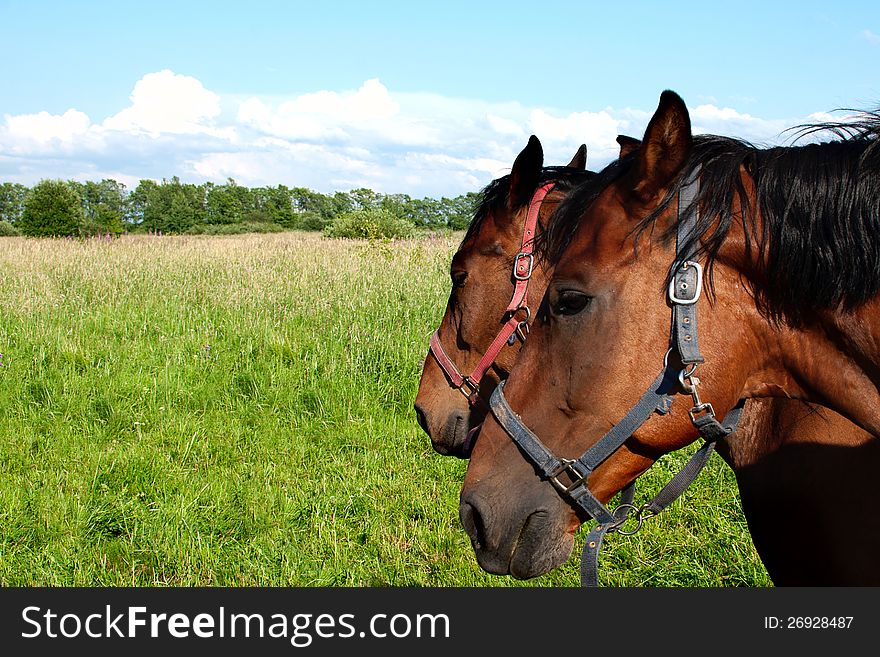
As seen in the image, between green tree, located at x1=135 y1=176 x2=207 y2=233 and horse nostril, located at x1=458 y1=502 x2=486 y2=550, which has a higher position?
green tree, located at x1=135 y1=176 x2=207 y2=233

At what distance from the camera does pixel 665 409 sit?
5.22 feet

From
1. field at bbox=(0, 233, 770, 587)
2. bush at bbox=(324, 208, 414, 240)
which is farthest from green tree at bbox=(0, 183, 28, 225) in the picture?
field at bbox=(0, 233, 770, 587)

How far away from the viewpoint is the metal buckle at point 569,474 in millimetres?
1672

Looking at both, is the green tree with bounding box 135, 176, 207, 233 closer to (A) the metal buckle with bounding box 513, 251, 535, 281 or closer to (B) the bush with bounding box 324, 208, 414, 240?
(B) the bush with bounding box 324, 208, 414, 240

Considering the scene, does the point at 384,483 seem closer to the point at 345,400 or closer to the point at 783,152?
the point at 345,400

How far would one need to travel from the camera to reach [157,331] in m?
7.65

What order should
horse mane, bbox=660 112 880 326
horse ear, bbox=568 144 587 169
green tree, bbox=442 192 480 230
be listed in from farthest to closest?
1. green tree, bbox=442 192 480 230
2. horse ear, bbox=568 144 587 169
3. horse mane, bbox=660 112 880 326

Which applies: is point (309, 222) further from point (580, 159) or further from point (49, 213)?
point (580, 159)

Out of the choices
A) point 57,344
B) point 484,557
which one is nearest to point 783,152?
point 484,557

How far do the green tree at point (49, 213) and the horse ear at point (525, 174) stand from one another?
2102cm

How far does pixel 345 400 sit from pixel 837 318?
4653mm

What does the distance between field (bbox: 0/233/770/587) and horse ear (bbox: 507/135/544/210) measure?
1.83 m

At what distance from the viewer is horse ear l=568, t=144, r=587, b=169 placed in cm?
377

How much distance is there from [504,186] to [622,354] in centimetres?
Result: 167
